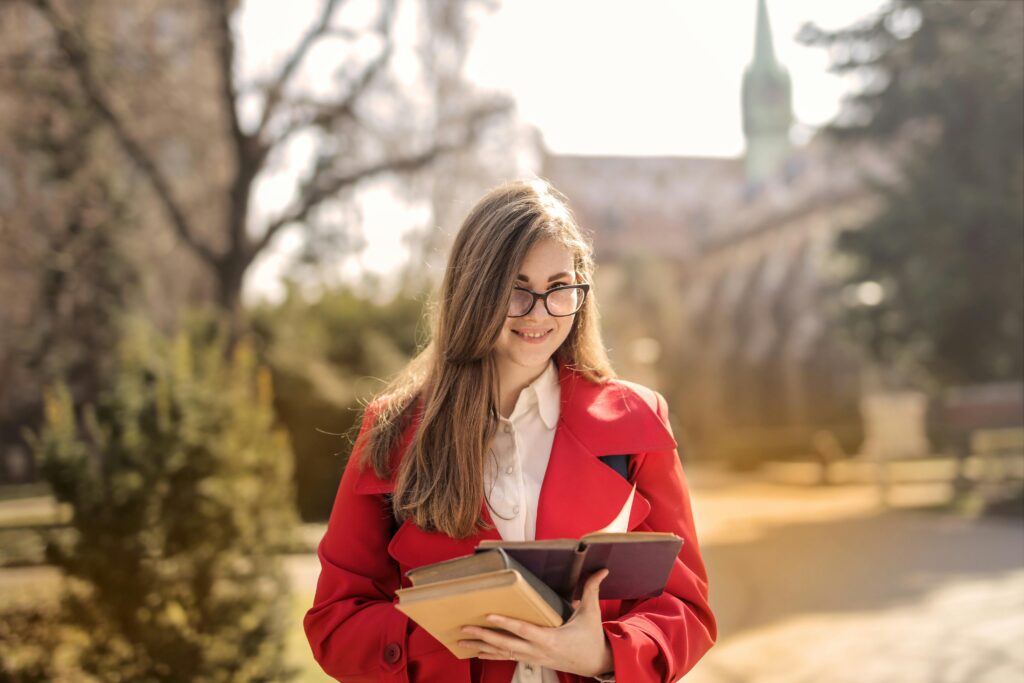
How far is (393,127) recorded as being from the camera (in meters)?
12.3

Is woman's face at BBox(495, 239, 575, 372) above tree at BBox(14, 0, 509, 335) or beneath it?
beneath

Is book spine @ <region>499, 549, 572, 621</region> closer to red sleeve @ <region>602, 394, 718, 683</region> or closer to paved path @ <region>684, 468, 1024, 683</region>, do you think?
red sleeve @ <region>602, 394, 718, 683</region>

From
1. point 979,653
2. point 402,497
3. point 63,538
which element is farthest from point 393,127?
point 402,497

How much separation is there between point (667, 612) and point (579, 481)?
34cm

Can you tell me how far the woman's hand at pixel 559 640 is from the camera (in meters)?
1.88

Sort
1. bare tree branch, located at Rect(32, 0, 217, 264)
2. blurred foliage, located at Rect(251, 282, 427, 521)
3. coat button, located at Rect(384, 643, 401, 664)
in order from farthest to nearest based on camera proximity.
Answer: blurred foliage, located at Rect(251, 282, 427, 521) → bare tree branch, located at Rect(32, 0, 217, 264) → coat button, located at Rect(384, 643, 401, 664)

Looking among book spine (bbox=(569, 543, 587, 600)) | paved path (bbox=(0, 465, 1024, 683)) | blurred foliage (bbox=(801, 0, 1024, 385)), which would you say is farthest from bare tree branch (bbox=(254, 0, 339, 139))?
book spine (bbox=(569, 543, 587, 600))

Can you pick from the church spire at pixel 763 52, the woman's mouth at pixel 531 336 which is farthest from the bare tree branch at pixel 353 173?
the church spire at pixel 763 52

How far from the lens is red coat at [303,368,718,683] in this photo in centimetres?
214

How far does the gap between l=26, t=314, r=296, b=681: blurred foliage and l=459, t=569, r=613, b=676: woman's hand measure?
3851 millimetres

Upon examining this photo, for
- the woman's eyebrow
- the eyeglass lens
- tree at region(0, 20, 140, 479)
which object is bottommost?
the eyeglass lens

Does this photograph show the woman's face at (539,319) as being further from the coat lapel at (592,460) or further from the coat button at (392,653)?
the coat button at (392,653)

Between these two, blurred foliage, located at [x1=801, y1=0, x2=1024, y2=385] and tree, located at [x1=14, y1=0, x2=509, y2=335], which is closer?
tree, located at [x1=14, y1=0, x2=509, y2=335]

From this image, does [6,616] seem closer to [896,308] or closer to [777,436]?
[896,308]
